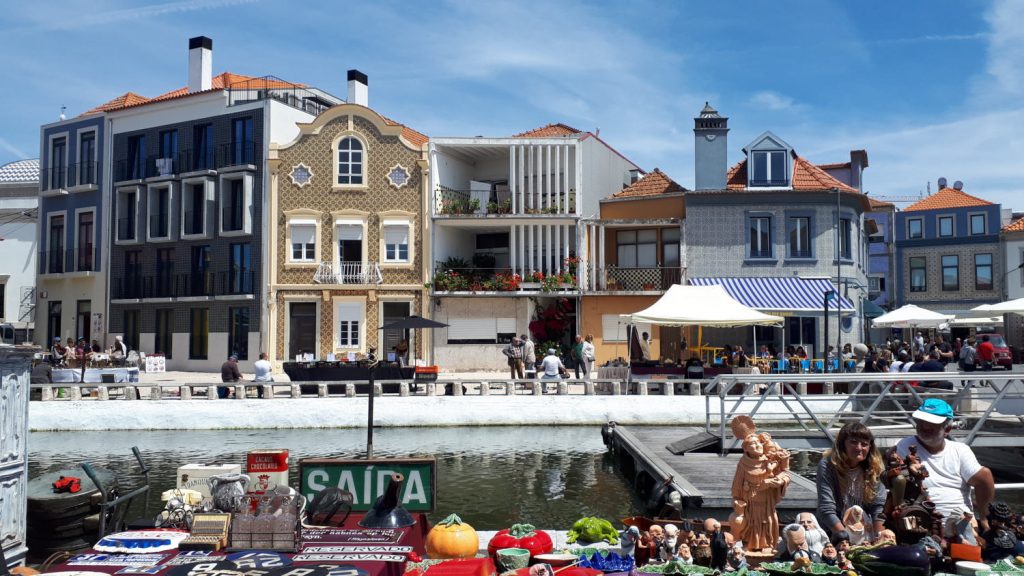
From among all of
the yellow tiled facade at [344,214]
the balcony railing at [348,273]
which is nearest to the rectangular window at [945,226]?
the yellow tiled facade at [344,214]

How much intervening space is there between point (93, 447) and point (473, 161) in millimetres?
21111

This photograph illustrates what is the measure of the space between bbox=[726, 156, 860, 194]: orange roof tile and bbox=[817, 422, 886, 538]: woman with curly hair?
87.1 ft

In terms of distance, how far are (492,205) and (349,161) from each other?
5.80 m

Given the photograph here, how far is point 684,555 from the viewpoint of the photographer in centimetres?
658

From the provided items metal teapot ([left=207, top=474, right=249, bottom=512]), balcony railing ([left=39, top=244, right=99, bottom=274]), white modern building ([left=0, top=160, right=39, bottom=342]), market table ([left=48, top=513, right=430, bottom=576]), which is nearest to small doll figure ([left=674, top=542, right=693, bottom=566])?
market table ([left=48, top=513, right=430, bottom=576])

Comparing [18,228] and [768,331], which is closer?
[768,331]

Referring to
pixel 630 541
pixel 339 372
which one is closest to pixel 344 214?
pixel 339 372

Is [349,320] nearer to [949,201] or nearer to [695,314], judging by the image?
[695,314]

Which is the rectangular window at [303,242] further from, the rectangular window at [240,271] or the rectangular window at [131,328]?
the rectangular window at [131,328]

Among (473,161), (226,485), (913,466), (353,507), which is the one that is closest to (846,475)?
(913,466)

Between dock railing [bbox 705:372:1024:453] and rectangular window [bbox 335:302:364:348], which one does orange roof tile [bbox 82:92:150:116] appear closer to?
rectangular window [bbox 335:302:364:348]

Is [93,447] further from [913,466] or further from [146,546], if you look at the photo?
[913,466]

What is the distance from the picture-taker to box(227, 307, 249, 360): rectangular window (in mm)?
34219

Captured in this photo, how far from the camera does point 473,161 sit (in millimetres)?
36719
